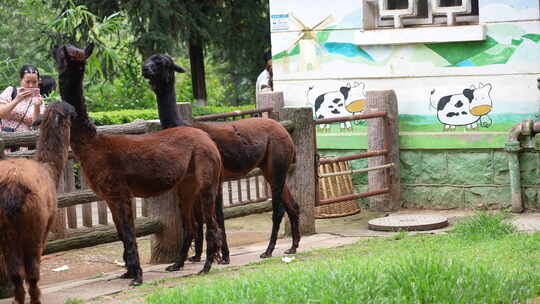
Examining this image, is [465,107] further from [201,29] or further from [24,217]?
[201,29]

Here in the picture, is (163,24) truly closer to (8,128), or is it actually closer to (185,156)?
(8,128)

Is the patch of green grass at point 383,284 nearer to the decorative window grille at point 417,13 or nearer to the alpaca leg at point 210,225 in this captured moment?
→ the alpaca leg at point 210,225

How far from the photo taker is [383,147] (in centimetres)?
1158

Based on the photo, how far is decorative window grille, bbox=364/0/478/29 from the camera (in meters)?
11.2

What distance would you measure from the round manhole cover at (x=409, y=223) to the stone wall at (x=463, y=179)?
966 mm

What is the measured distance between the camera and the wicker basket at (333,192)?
37.9ft

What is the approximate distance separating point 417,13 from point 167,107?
440cm

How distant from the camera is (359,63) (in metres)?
11.8

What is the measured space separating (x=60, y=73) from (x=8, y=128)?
7.53 feet

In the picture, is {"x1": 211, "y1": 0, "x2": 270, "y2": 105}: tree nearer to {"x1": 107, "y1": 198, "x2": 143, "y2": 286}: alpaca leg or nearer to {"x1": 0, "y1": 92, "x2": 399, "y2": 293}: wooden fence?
{"x1": 0, "y1": 92, "x2": 399, "y2": 293}: wooden fence

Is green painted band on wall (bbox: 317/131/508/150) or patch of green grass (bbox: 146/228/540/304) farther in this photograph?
green painted band on wall (bbox: 317/131/508/150)

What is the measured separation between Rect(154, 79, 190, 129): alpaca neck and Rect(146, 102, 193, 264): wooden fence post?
1.26 ft

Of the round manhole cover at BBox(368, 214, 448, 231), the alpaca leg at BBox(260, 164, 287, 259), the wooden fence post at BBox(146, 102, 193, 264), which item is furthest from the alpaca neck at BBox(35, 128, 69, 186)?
the round manhole cover at BBox(368, 214, 448, 231)

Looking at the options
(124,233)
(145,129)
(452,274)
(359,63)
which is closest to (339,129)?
(359,63)
